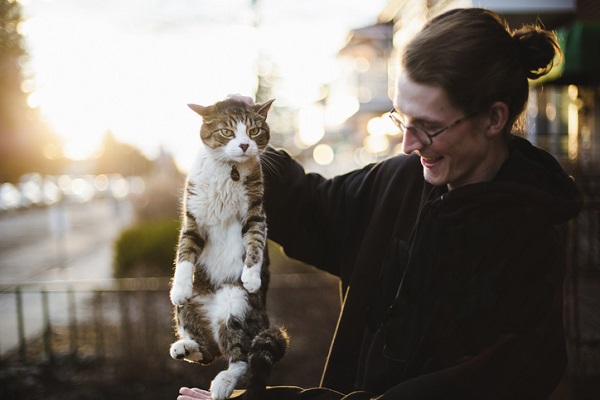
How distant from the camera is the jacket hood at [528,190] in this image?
174 cm

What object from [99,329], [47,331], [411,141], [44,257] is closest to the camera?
[411,141]

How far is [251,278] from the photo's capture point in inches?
51.7

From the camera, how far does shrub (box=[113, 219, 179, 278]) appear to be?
28.2ft

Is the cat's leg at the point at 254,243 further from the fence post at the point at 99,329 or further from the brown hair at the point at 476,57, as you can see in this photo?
the fence post at the point at 99,329

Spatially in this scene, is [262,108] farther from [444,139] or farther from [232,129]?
[444,139]

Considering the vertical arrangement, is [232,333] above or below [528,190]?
below

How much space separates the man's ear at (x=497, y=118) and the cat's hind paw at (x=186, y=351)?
4.67 ft

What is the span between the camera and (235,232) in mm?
1433

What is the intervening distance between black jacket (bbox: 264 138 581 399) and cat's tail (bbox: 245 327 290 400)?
0.49 meters

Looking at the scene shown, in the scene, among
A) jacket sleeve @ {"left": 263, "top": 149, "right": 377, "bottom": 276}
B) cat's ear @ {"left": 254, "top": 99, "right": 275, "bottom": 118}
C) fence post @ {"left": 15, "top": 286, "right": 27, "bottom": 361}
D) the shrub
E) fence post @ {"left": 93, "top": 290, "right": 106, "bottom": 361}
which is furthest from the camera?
the shrub

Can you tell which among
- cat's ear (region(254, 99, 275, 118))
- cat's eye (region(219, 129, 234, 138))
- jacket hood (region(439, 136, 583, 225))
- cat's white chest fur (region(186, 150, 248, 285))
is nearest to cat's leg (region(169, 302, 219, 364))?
cat's white chest fur (region(186, 150, 248, 285))

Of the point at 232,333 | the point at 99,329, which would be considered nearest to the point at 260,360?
the point at 232,333

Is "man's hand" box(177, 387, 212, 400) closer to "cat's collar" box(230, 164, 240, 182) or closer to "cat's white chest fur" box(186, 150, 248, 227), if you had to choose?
"cat's white chest fur" box(186, 150, 248, 227)

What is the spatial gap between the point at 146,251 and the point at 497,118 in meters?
7.91
